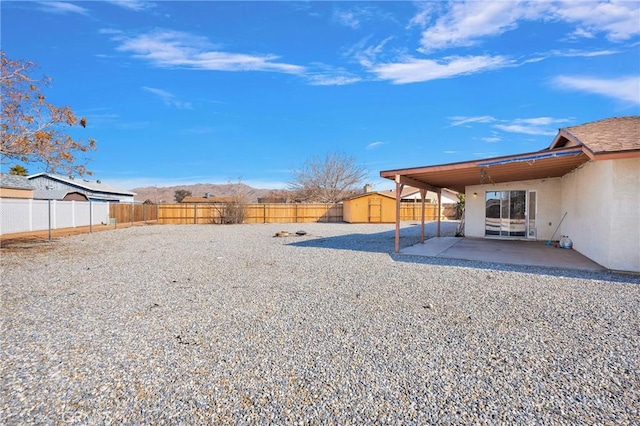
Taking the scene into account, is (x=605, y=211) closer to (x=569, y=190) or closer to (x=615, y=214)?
(x=615, y=214)

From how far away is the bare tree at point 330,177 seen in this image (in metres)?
39.2

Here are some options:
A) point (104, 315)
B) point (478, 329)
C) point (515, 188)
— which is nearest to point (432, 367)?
point (478, 329)

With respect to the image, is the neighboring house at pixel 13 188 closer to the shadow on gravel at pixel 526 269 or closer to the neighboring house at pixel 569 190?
the neighboring house at pixel 569 190

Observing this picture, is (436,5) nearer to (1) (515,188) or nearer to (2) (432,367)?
(1) (515,188)

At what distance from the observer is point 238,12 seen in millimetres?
9289

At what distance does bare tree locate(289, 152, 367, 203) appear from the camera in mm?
39219

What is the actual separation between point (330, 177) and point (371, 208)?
14.5 m

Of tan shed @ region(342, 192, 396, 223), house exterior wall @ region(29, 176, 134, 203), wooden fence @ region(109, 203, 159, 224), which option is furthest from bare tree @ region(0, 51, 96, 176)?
house exterior wall @ region(29, 176, 134, 203)

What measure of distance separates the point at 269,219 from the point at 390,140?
13.8 metres

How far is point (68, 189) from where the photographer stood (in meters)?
29.7

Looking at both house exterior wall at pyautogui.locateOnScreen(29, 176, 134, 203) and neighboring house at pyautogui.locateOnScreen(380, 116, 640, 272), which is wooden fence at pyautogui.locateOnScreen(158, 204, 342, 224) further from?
neighboring house at pyautogui.locateOnScreen(380, 116, 640, 272)

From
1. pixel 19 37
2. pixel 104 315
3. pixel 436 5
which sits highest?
pixel 436 5

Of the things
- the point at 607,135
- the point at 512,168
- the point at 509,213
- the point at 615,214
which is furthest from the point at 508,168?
the point at 509,213

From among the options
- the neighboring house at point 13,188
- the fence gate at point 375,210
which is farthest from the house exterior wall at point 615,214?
the neighboring house at point 13,188
